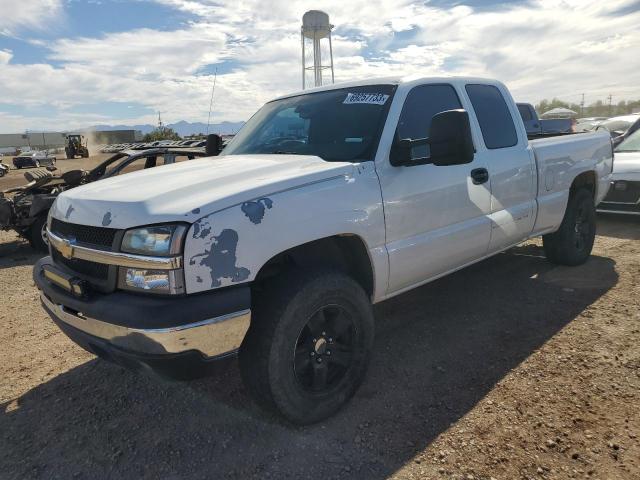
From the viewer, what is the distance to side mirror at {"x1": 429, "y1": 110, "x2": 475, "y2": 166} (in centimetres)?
284

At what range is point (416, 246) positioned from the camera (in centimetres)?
321

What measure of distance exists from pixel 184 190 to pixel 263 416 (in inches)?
55.0

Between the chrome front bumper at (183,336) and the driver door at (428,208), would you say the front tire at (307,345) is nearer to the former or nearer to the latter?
the chrome front bumper at (183,336)

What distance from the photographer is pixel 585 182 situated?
212 inches

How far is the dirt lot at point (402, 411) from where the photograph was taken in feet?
8.02

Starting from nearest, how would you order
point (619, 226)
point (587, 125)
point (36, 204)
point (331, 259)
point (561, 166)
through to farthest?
point (331, 259), point (561, 166), point (36, 204), point (619, 226), point (587, 125)

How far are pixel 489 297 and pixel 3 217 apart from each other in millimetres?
6917

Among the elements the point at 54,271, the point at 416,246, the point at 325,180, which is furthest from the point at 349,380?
the point at 54,271

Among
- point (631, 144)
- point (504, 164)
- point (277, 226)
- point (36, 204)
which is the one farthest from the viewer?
point (631, 144)

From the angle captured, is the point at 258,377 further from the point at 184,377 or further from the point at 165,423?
the point at 165,423

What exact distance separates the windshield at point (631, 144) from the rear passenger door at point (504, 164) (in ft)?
16.8

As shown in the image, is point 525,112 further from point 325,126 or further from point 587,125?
point 325,126

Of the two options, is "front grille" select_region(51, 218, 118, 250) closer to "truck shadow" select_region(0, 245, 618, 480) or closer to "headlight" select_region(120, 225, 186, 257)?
"headlight" select_region(120, 225, 186, 257)

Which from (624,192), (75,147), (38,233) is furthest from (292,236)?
(75,147)
